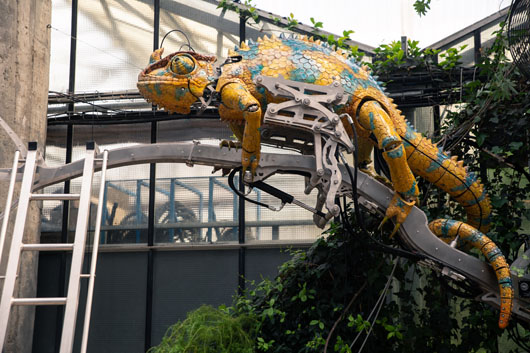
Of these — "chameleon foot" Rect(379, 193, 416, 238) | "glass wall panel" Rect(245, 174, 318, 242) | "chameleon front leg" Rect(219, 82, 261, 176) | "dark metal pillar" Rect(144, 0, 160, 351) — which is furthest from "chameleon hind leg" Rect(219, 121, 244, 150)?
"dark metal pillar" Rect(144, 0, 160, 351)

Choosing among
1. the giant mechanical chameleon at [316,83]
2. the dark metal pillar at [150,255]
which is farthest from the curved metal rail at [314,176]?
the dark metal pillar at [150,255]

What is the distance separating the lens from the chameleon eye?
465 cm

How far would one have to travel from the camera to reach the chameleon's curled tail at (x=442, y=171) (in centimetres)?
517

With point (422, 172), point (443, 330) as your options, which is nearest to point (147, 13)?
point (422, 172)

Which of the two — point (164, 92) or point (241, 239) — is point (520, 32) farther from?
point (241, 239)

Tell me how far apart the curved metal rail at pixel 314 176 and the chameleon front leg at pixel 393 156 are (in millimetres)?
79

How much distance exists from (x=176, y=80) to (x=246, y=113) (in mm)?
587

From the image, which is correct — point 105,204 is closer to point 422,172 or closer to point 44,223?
point 44,223

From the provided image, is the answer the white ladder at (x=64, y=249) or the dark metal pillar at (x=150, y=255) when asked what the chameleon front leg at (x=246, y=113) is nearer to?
the white ladder at (x=64, y=249)

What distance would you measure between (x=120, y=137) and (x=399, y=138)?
421 centimetres

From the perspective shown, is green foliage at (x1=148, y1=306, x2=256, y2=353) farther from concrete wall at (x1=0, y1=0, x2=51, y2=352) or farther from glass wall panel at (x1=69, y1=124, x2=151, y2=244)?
concrete wall at (x1=0, y1=0, x2=51, y2=352)

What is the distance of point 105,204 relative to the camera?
7.78 metres

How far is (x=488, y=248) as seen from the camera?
4.97 m

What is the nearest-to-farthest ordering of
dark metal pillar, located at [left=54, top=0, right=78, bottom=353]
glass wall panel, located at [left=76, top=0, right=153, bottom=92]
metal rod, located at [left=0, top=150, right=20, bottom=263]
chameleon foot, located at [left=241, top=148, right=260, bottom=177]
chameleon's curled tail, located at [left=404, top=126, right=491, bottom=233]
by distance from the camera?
metal rod, located at [left=0, top=150, right=20, bottom=263] < chameleon foot, located at [left=241, top=148, right=260, bottom=177] < chameleon's curled tail, located at [left=404, top=126, right=491, bottom=233] < dark metal pillar, located at [left=54, top=0, right=78, bottom=353] < glass wall panel, located at [left=76, top=0, right=153, bottom=92]
